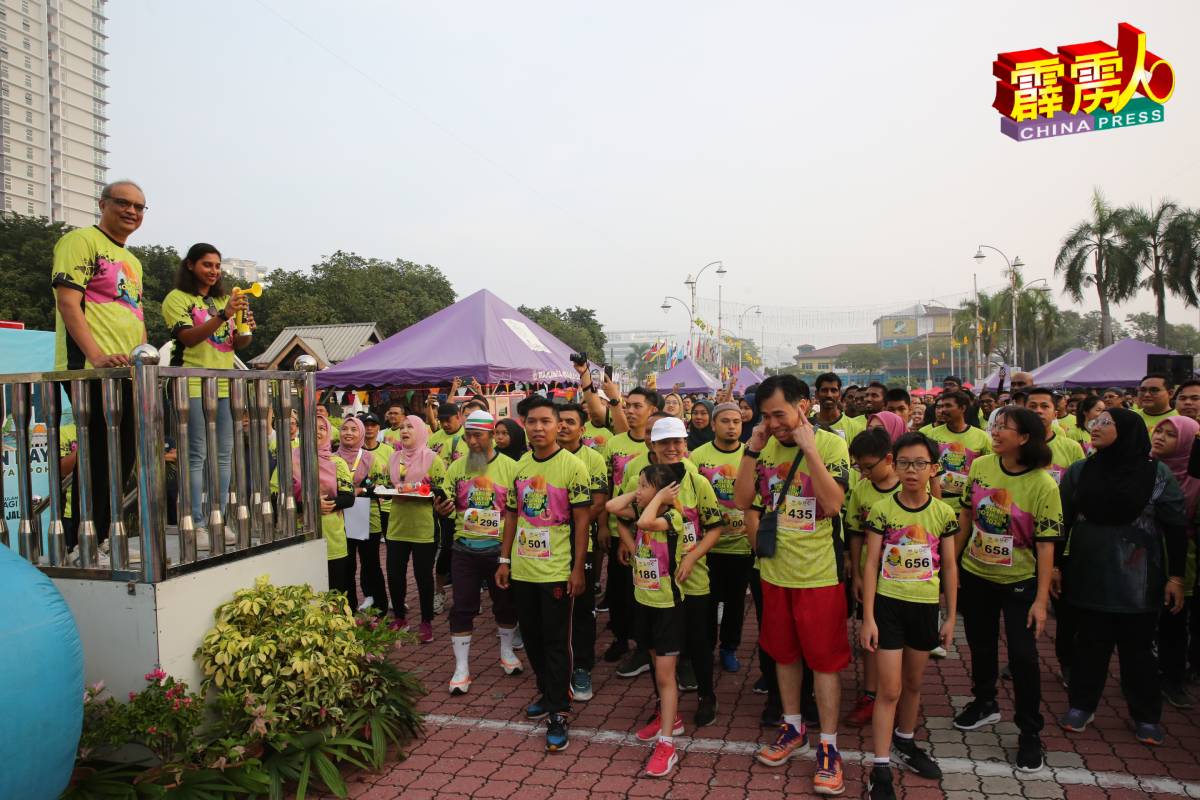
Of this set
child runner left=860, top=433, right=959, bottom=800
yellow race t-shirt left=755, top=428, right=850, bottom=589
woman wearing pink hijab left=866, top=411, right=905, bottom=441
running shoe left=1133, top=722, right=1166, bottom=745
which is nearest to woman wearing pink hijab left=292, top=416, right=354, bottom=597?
yellow race t-shirt left=755, top=428, right=850, bottom=589

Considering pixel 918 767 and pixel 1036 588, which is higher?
pixel 1036 588

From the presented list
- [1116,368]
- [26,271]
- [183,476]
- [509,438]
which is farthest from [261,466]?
[26,271]

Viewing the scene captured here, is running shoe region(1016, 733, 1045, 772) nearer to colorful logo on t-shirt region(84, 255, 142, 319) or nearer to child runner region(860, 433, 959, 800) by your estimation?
child runner region(860, 433, 959, 800)

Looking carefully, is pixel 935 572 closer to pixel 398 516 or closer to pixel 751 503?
pixel 751 503

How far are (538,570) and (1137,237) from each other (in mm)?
36746

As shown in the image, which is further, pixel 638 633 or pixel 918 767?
pixel 638 633

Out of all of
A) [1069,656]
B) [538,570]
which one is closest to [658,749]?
[538,570]

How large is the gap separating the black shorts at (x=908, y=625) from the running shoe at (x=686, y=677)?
1.63m

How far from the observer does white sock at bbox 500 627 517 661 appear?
18.4ft

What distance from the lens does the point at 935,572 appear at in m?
3.96

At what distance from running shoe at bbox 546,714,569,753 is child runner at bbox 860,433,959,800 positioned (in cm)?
155

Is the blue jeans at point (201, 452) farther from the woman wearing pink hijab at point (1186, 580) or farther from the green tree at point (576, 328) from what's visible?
the green tree at point (576, 328)

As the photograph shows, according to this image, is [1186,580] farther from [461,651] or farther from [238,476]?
[238,476]

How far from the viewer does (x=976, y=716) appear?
4488 mm
